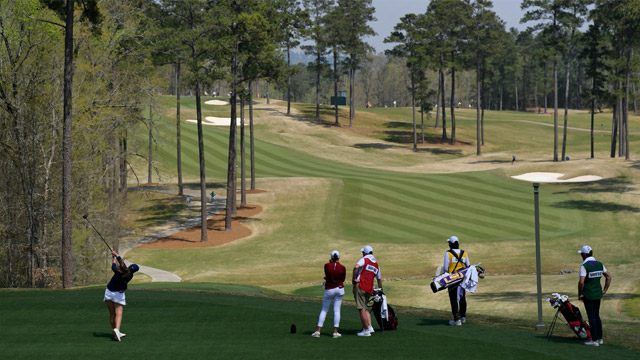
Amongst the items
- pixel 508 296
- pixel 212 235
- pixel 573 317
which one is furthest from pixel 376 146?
pixel 573 317

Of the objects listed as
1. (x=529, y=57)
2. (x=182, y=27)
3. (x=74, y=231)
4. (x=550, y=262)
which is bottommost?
(x=550, y=262)

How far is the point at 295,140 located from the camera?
95000 mm

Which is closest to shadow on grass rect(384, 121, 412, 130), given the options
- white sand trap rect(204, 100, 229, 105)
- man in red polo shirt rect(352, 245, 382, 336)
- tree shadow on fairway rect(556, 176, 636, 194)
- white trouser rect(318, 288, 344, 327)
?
white sand trap rect(204, 100, 229, 105)

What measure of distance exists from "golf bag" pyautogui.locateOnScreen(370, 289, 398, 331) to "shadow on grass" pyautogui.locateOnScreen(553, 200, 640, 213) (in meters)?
38.3

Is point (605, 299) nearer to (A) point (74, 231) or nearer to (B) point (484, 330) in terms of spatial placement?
(B) point (484, 330)

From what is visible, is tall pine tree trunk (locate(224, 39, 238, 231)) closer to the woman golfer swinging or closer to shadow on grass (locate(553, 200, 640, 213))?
shadow on grass (locate(553, 200, 640, 213))

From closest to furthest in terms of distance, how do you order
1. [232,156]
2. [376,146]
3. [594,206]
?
1. [232,156]
2. [594,206]
3. [376,146]

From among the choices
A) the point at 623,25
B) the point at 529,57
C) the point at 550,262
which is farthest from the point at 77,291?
the point at 529,57

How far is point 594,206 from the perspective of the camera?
5209 centimetres

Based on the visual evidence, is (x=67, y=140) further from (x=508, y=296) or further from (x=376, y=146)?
(x=376, y=146)

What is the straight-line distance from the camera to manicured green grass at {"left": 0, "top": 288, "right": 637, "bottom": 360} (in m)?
14.9

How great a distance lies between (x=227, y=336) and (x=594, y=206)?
42452mm

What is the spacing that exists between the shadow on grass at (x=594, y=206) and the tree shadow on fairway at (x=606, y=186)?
11.1ft

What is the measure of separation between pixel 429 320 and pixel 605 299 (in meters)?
10.9
